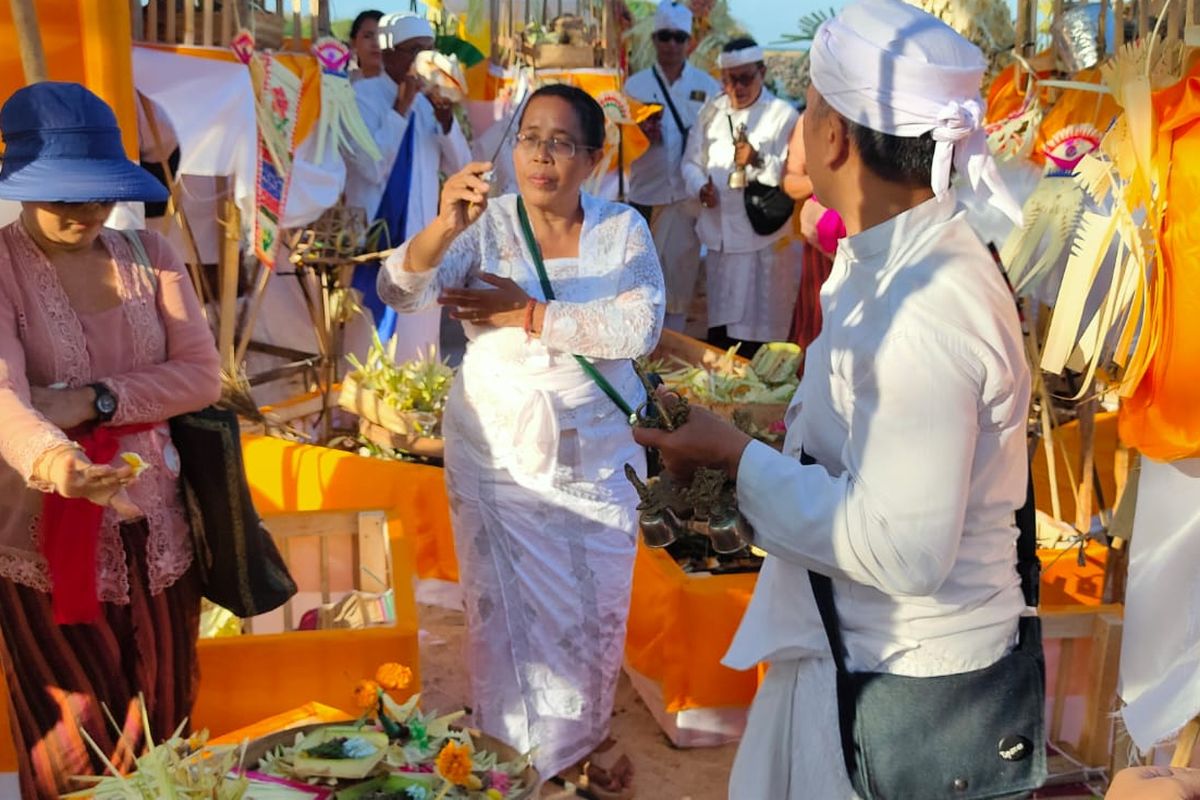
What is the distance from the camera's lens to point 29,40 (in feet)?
8.03

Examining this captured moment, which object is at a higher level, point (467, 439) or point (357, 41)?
point (357, 41)

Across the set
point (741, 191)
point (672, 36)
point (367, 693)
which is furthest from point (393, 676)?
point (672, 36)

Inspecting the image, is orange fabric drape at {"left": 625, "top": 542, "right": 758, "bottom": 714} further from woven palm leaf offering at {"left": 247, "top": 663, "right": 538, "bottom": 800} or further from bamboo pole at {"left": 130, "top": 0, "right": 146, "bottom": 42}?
bamboo pole at {"left": 130, "top": 0, "right": 146, "bottom": 42}

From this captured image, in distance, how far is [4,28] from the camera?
2.66 metres

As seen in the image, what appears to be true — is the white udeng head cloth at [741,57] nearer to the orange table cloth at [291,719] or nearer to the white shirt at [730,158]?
the white shirt at [730,158]

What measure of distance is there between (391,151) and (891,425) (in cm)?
593

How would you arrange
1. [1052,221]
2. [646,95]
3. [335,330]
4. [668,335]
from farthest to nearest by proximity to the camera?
[646,95] < [668,335] < [335,330] < [1052,221]

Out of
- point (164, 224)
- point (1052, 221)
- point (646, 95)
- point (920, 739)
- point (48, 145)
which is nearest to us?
point (920, 739)

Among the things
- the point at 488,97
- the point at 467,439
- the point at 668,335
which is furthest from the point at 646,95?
the point at 467,439

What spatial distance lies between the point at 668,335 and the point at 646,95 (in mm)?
3262

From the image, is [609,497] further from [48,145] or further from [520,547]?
[48,145]

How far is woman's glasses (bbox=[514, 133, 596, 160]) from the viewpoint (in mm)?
3273

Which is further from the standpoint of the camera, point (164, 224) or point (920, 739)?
point (164, 224)

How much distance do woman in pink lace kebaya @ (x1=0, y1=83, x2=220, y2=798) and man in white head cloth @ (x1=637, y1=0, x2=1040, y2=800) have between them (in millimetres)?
1337
